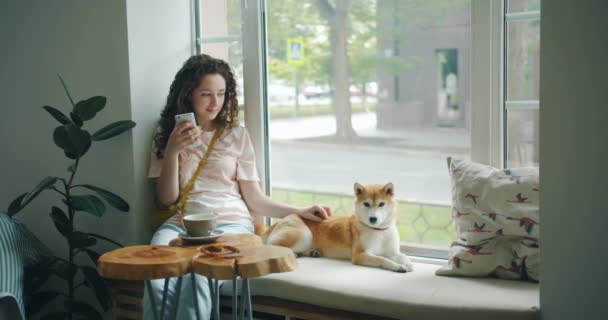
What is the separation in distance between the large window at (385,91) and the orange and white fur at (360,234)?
23 centimetres

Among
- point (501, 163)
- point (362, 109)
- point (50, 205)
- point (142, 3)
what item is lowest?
point (50, 205)

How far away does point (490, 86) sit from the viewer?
2.52 metres

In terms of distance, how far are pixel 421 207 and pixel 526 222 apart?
1.76 ft

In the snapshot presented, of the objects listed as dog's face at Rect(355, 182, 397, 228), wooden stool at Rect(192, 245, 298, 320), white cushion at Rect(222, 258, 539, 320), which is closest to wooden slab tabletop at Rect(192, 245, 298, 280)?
wooden stool at Rect(192, 245, 298, 320)

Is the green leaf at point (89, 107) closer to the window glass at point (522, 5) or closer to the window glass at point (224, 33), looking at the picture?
the window glass at point (224, 33)

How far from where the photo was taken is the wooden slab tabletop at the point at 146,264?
1956 millimetres

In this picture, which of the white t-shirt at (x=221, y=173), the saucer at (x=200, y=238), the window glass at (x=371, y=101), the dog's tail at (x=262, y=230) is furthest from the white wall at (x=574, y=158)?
the white t-shirt at (x=221, y=173)

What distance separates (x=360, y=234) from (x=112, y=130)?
43.3 inches

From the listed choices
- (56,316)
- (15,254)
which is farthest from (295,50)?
(56,316)

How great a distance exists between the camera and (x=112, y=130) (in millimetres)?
2793

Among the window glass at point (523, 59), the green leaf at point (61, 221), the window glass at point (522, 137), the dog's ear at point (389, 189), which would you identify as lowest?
the green leaf at point (61, 221)

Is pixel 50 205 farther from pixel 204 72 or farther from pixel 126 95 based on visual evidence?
pixel 204 72

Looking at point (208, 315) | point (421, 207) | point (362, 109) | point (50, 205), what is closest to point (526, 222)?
point (421, 207)

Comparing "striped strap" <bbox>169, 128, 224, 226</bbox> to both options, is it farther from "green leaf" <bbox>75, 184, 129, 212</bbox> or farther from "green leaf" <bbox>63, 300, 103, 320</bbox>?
"green leaf" <bbox>63, 300, 103, 320</bbox>
